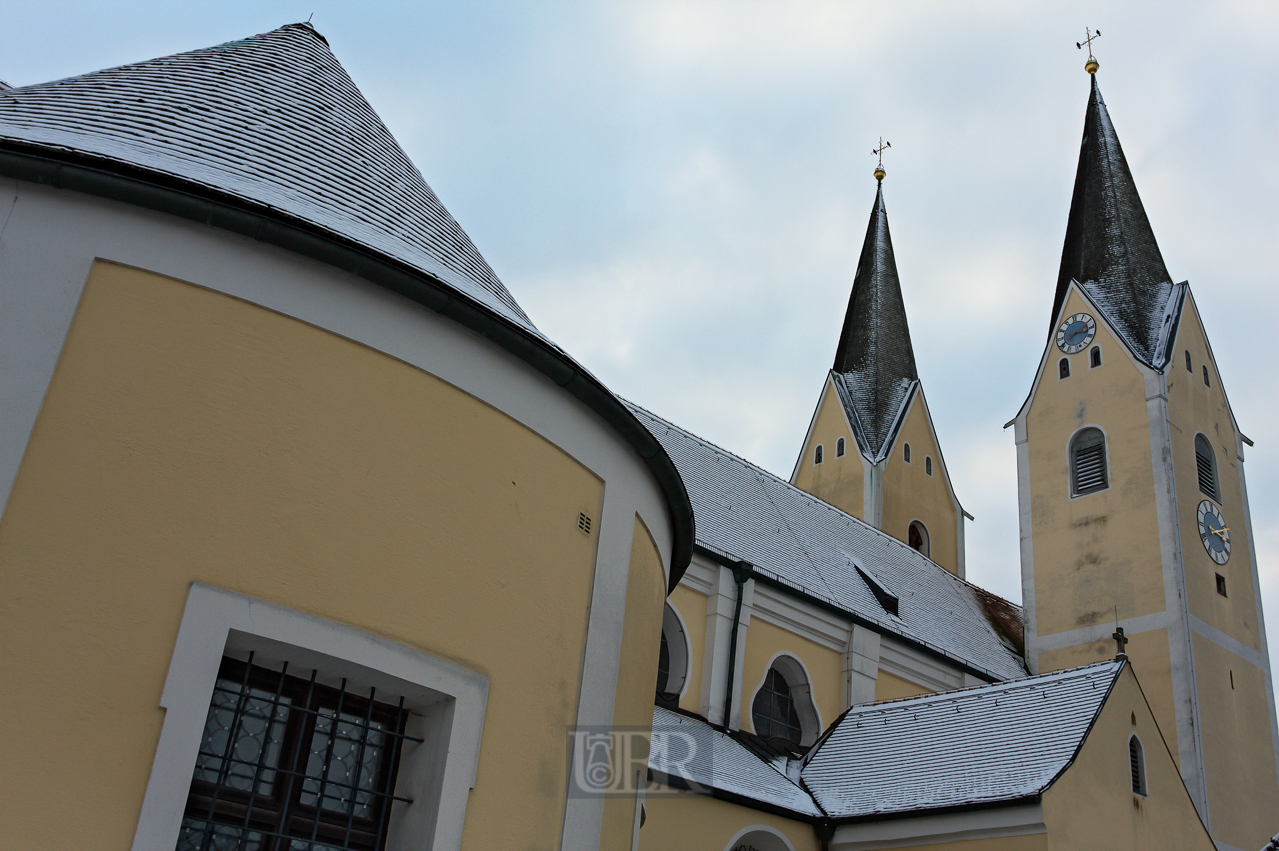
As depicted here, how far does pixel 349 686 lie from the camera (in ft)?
18.2

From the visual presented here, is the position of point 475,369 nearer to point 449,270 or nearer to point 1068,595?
point 449,270

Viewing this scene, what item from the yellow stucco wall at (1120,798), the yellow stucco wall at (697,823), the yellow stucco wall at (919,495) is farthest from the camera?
the yellow stucco wall at (919,495)

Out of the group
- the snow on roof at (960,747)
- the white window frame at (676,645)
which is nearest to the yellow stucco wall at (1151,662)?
the snow on roof at (960,747)

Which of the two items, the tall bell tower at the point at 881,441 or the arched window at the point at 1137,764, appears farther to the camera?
the tall bell tower at the point at 881,441

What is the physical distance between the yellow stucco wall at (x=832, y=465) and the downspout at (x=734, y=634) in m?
10.9

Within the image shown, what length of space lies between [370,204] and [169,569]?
2.75 metres

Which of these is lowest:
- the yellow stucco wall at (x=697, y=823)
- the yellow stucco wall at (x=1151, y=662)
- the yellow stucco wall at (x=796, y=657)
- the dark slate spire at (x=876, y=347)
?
the yellow stucco wall at (x=697, y=823)

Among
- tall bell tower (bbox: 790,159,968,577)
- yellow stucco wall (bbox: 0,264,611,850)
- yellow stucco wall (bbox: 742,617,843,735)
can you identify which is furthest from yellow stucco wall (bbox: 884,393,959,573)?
yellow stucco wall (bbox: 0,264,611,850)

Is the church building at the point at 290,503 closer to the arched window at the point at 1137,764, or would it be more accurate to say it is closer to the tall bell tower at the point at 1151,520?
the arched window at the point at 1137,764

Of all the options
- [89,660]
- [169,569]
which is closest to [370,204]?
[169,569]

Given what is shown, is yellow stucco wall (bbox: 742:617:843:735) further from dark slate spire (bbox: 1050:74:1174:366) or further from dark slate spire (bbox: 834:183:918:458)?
dark slate spire (bbox: 834:183:918:458)

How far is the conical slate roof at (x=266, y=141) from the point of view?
19.5ft

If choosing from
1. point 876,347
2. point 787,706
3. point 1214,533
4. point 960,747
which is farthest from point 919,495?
point 960,747

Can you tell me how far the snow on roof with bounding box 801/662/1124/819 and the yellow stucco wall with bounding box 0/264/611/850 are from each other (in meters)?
7.61
